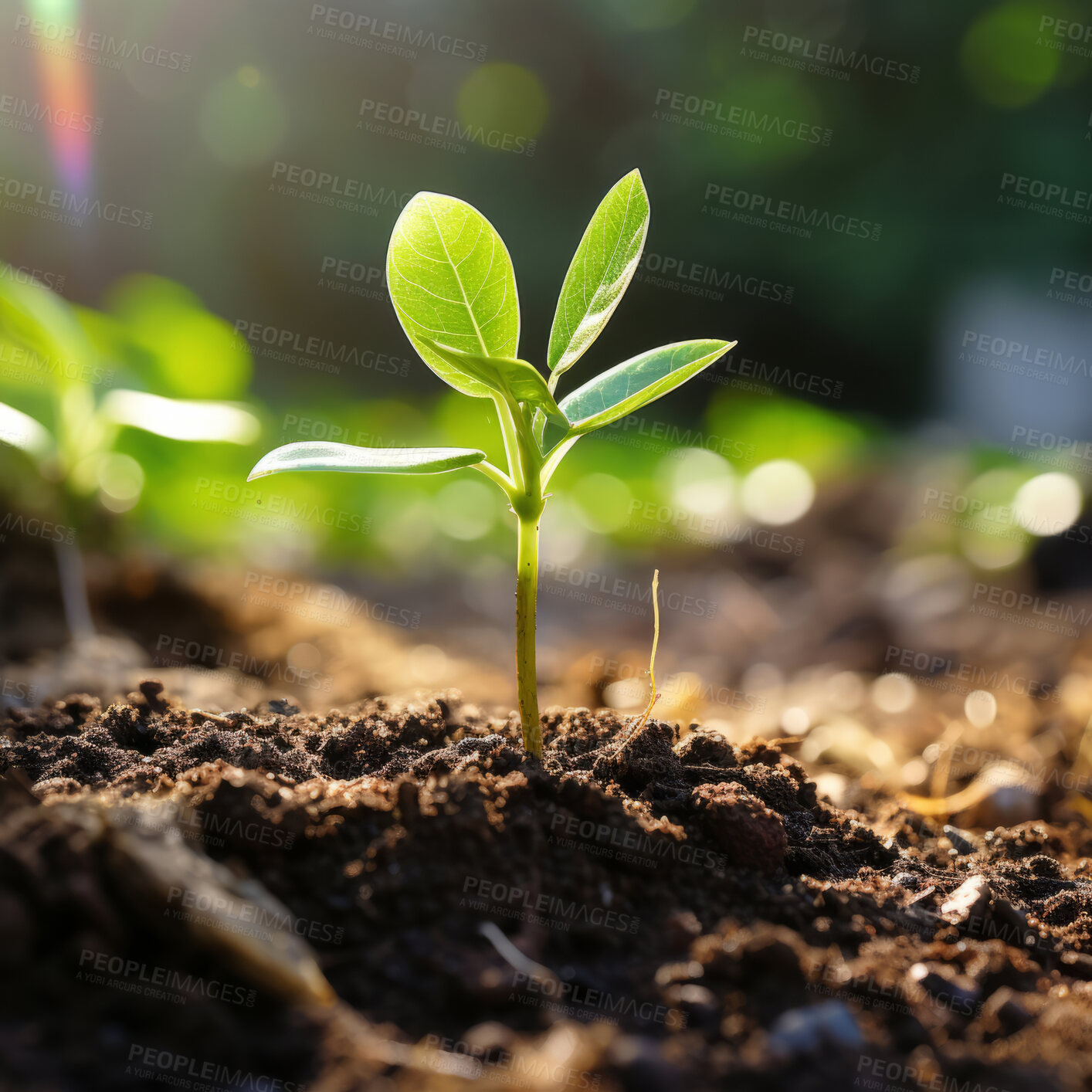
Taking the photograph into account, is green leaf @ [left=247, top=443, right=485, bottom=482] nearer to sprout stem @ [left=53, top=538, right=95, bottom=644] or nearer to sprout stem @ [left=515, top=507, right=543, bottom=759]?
sprout stem @ [left=515, top=507, right=543, bottom=759]

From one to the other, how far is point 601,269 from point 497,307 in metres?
0.15

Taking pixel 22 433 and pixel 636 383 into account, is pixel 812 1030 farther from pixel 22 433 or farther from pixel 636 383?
pixel 22 433

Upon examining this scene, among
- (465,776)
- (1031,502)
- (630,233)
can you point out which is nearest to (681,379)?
(630,233)

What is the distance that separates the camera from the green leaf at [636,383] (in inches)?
40.7

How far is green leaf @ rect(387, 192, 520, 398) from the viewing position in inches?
42.0

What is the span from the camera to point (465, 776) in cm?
104

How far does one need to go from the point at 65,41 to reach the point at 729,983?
6488mm

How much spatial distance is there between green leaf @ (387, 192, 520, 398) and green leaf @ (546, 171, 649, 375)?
76 millimetres

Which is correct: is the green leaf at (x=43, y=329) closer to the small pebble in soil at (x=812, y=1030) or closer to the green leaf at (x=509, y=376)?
the green leaf at (x=509, y=376)

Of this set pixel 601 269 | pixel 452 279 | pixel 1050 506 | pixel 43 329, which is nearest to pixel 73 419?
pixel 43 329

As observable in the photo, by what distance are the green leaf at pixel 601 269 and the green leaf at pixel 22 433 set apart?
1104 mm

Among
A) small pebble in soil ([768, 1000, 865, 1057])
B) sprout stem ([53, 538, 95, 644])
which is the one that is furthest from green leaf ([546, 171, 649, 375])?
sprout stem ([53, 538, 95, 644])

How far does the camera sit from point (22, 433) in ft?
6.17

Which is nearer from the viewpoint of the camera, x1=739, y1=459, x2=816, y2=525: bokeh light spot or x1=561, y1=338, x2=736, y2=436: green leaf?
x1=561, y1=338, x2=736, y2=436: green leaf
